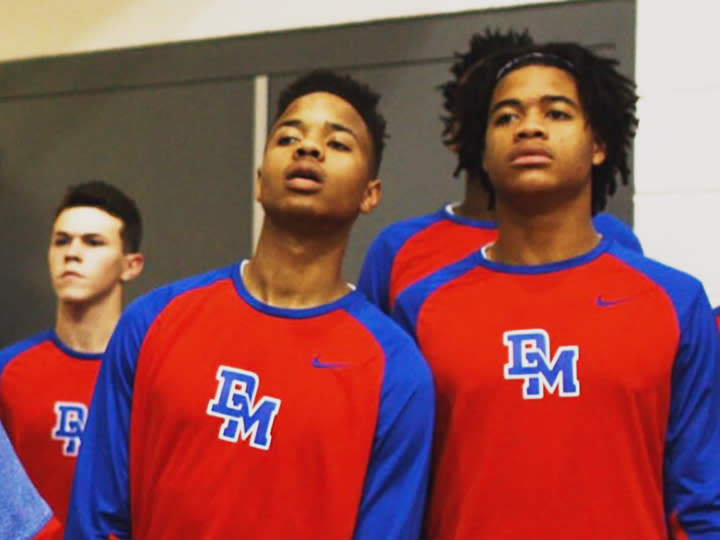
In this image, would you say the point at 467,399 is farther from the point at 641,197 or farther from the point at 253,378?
the point at 641,197

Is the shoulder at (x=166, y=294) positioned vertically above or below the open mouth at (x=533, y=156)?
below

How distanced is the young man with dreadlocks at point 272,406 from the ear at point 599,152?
41 centimetres

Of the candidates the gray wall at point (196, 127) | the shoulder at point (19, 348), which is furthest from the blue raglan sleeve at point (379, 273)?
the shoulder at point (19, 348)

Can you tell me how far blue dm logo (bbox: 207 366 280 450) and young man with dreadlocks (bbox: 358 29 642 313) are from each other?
0.41 meters

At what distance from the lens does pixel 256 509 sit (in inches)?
55.7

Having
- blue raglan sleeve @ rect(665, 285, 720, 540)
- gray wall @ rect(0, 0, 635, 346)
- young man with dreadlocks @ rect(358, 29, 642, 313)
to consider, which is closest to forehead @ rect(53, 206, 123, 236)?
gray wall @ rect(0, 0, 635, 346)

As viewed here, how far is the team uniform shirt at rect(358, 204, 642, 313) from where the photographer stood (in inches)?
72.3

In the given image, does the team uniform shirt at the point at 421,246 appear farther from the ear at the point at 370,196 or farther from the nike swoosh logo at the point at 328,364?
the nike swoosh logo at the point at 328,364

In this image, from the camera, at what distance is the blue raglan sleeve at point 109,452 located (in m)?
1.45

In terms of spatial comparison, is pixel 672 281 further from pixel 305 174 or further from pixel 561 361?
pixel 305 174

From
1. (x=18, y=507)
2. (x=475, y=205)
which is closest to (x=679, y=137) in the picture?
(x=475, y=205)

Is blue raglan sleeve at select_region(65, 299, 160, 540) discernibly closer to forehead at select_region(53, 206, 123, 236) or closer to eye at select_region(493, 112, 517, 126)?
eye at select_region(493, 112, 517, 126)

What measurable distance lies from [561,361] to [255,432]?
46 centimetres

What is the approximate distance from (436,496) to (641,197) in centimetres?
122
